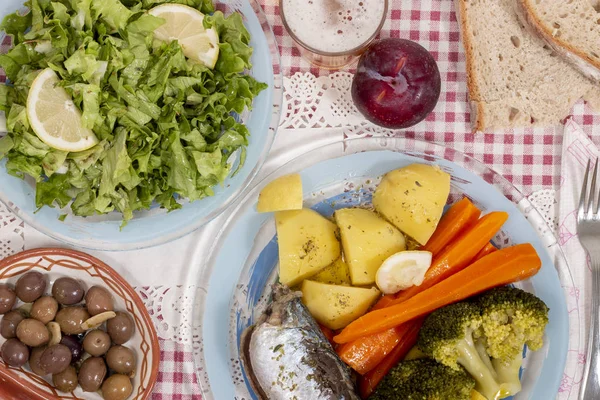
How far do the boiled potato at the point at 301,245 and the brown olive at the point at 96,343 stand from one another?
60cm

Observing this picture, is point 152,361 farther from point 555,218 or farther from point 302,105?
point 555,218

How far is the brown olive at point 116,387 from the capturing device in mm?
1942

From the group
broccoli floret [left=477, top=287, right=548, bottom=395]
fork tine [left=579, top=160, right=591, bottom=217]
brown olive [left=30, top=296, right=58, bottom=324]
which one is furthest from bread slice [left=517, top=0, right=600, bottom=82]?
brown olive [left=30, top=296, right=58, bottom=324]

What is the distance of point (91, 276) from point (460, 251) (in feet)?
3.73

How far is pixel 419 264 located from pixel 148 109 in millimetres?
860

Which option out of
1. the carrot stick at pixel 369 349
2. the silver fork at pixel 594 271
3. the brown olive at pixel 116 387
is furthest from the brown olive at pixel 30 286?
the silver fork at pixel 594 271

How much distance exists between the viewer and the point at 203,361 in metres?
1.98

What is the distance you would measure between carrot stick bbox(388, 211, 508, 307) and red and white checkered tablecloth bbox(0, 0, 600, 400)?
8.6 inches

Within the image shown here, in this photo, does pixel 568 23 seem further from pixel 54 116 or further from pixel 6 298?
pixel 6 298

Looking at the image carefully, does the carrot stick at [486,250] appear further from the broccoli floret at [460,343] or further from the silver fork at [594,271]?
the silver fork at [594,271]

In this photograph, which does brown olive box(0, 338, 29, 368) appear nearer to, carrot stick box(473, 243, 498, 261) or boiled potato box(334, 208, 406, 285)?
boiled potato box(334, 208, 406, 285)

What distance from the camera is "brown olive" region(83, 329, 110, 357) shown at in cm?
196

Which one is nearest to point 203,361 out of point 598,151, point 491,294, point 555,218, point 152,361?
point 152,361

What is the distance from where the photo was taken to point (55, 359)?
1.90m
